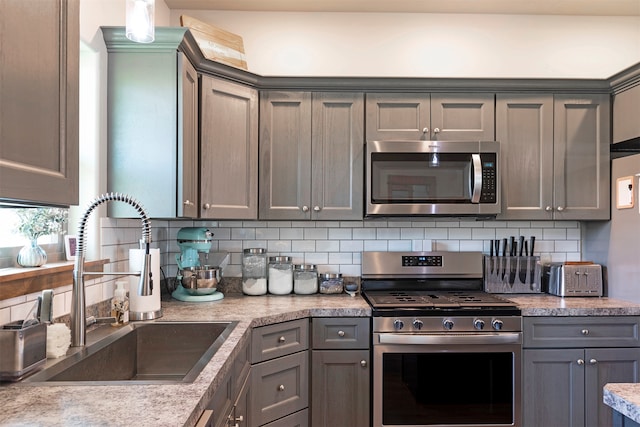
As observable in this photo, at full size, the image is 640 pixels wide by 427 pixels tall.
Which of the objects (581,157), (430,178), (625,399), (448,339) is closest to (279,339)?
(448,339)

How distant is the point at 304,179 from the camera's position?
2.58m

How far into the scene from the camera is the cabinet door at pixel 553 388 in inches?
90.0

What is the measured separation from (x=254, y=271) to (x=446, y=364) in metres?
1.26

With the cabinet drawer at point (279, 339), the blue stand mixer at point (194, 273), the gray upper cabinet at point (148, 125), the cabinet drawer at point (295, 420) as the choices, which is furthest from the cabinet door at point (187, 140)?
the cabinet drawer at point (295, 420)

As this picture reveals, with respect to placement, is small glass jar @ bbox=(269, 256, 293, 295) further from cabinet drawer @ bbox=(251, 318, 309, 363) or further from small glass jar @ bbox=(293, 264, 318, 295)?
cabinet drawer @ bbox=(251, 318, 309, 363)

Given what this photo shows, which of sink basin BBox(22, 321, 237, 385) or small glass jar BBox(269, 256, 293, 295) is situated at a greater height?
small glass jar BBox(269, 256, 293, 295)

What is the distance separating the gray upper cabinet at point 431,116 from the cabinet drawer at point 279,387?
1382 millimetres

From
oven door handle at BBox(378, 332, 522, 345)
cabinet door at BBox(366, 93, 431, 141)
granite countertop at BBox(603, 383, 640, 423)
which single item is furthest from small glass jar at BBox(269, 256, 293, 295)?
granite countertop at BBox(603, 383, 640, 423)

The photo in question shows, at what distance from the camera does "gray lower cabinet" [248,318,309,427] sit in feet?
6.54

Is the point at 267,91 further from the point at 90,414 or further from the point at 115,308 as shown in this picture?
the point at 90,414

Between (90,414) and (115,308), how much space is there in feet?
2.99

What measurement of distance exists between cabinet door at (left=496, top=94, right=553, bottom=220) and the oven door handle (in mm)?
759

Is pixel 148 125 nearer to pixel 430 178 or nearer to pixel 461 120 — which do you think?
pixel 430 178

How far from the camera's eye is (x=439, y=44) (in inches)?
114
